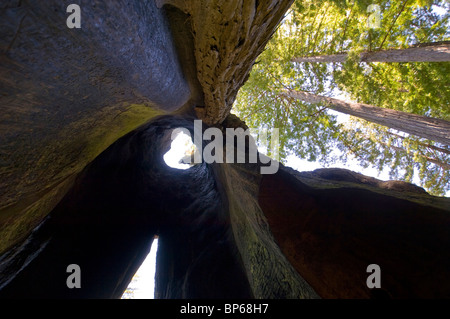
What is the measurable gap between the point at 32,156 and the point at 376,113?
25.0ft

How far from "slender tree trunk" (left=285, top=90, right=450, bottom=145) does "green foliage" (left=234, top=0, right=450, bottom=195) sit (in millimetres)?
1023

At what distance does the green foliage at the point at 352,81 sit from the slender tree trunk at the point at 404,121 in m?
1.02

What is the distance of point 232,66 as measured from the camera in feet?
8.24

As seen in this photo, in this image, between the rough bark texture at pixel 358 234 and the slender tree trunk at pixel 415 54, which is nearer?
the rough bark texture at pixel 358 234

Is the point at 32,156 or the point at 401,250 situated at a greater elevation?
the point at 32,156

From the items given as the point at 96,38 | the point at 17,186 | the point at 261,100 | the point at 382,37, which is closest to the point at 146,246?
the point at 17,186

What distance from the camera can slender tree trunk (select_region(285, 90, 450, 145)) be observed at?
5016 millimetres

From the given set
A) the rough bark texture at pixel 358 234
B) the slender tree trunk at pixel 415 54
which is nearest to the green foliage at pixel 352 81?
the slender tree trunk at pixel 415 54

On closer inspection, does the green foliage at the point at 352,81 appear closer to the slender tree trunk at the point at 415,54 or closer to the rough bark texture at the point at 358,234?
the slender tree trunk at the point at 415,54

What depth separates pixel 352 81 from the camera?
744 cm

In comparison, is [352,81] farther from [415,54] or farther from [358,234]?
[358,234]

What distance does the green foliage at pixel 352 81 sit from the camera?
621cm

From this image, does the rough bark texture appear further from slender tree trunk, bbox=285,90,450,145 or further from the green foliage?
the green foliage

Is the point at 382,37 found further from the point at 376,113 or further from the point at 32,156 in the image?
the point at 32,156
